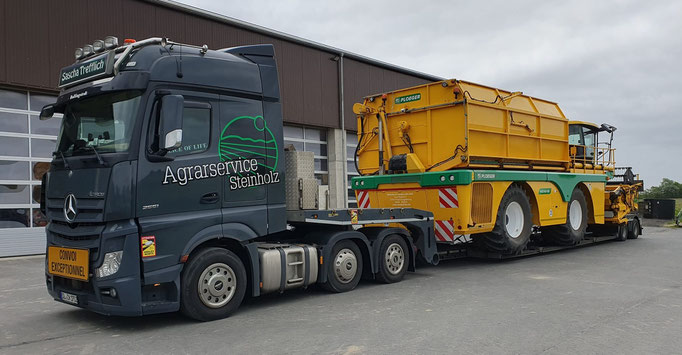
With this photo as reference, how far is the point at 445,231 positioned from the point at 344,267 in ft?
9.40

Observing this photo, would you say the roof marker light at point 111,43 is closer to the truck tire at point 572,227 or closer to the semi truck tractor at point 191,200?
the semi truck tractor at point 191,200

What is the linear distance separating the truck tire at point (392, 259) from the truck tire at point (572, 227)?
18.6 ft

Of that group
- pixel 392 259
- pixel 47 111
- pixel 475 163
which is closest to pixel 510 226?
pixel 475 163

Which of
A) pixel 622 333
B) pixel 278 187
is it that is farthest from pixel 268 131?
pixel 622 333

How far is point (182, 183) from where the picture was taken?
5.96m

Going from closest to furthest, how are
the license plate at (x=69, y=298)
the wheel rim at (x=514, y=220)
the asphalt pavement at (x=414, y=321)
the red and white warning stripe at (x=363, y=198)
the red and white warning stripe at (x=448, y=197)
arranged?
the asphalt pavement at (x=414, y=321) < the license plate at (x=69, y=298) < the red and white warning stripe at (x=448, y=197) < the wheel rim at (x=514, y=220) < the red and white warning stripe at (x=363, y=198)

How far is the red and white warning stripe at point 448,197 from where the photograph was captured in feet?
31.7

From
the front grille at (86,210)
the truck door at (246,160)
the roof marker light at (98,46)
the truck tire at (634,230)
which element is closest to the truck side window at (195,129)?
the truck door at (246,160)

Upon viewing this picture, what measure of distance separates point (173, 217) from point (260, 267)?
1413mm

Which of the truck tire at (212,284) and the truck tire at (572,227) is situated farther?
the truck tire at (572,227)

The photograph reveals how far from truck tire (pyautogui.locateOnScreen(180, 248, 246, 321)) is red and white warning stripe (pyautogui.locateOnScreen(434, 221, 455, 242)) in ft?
15.3

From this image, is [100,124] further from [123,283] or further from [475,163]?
[475,163]

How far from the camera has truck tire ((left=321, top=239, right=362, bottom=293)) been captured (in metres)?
7.69

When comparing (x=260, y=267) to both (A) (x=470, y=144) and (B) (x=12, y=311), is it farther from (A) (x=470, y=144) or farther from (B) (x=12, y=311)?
(A) (x=470, y=144)
